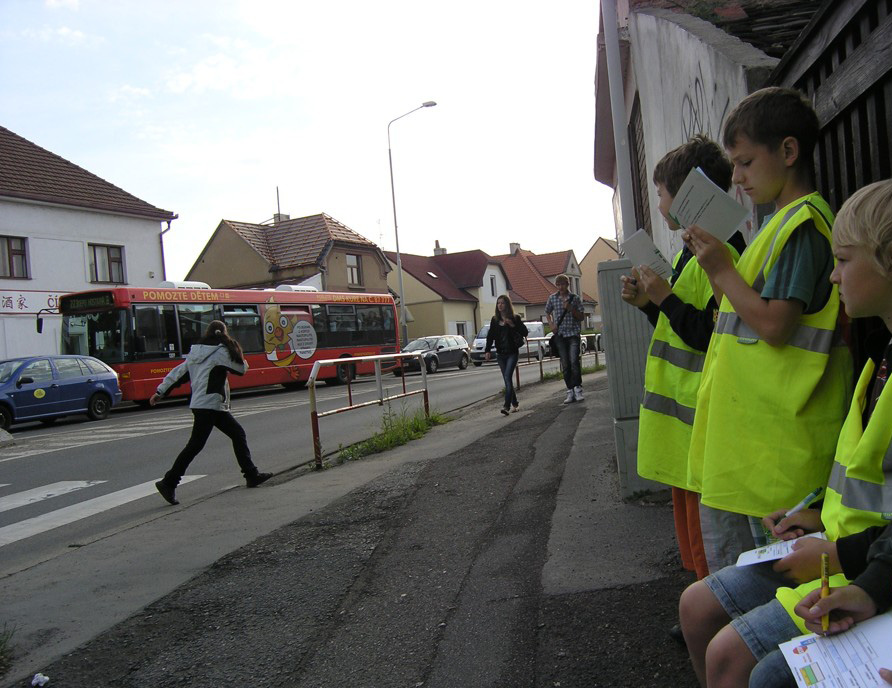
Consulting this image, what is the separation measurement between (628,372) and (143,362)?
16633mm

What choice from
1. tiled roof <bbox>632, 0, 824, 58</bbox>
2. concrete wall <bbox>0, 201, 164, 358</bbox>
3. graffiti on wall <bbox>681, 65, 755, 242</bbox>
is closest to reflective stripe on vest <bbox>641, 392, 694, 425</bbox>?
graffiti on wall <bbox>681, 65, 755, 242</bbox>

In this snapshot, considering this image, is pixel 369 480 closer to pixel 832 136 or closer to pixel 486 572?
pixel 486 572

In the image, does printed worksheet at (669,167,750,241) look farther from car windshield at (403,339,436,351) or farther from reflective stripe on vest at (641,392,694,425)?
car windshield at (403,339,436,351)

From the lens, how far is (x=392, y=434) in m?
9.87

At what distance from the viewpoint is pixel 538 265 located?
239ft

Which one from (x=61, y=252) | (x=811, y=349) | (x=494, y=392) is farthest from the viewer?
(x=61, y=252)

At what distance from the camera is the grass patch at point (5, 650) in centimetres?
351

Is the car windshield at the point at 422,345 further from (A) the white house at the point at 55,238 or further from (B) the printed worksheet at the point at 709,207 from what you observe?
(B) the printed worksheet at the point at 709,207

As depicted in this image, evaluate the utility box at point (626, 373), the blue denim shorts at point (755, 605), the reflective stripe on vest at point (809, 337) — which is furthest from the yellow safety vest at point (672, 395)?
the utility box at point (626, 373)

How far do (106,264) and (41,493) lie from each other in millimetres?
22979

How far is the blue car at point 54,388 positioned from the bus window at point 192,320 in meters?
2.80

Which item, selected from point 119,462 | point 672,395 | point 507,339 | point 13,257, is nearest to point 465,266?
point 13,257

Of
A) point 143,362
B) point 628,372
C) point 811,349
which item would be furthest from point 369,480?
point 143,362

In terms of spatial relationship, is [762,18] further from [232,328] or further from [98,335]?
[232,328]
